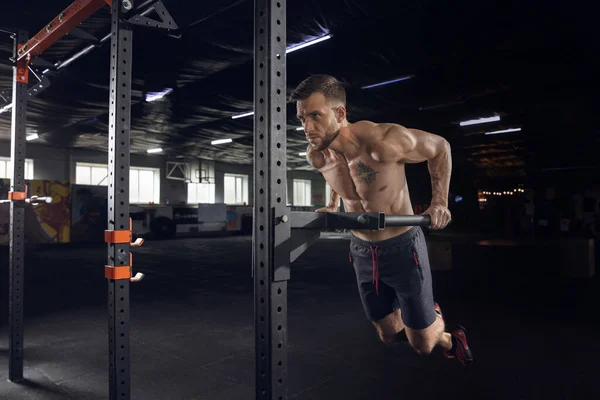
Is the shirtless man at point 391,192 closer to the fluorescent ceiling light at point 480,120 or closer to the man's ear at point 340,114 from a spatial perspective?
the man's ear at point 340,114

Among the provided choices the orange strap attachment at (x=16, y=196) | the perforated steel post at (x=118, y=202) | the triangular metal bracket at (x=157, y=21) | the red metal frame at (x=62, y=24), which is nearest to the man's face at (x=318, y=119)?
the perforated steel post at (x=118, y=202)

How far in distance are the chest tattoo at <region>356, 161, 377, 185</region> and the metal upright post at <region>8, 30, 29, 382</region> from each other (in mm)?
2701

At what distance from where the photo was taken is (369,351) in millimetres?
3867

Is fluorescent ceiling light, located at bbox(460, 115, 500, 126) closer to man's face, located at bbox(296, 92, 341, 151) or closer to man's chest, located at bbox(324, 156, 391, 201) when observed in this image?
man's chest, located at bbox(324, 156, 391, 201)

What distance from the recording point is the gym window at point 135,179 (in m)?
17.8

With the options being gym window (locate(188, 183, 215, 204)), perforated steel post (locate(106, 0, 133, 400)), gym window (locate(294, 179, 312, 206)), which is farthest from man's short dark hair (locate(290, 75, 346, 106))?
gym window (locate(294, 179, 312, 206))

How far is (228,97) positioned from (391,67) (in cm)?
366

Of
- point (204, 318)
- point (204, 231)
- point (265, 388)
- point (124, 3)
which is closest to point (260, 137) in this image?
point (265, 388)

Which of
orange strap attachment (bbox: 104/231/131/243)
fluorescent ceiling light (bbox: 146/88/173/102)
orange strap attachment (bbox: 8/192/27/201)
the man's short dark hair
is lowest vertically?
orange strap attachment (bbox: 104/231/131/243)

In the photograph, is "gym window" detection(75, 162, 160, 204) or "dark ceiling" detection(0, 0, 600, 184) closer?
"dark ceiling" detection(0, 0, 600, 184)

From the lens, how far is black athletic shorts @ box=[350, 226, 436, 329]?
6.82ft

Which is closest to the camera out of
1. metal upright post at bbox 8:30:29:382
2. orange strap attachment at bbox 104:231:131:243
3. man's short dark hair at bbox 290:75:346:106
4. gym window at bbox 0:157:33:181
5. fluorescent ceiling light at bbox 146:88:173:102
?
man's short dark hair at bbox 290:75:346:106

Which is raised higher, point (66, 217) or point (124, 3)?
point (124, 3)

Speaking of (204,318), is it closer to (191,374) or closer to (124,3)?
(191,374)
